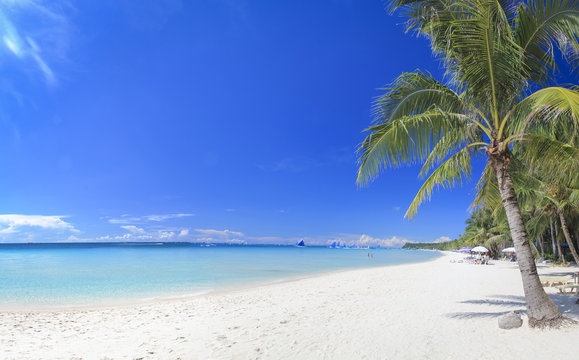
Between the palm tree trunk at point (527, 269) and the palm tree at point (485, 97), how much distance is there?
0.05 ft

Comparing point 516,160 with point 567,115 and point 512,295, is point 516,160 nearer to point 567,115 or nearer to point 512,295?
point 567,115

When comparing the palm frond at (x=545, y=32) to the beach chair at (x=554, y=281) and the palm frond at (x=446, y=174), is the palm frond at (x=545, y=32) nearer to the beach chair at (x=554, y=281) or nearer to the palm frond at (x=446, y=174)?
the palm frond at (x=446, y=174)

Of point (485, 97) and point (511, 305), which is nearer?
point (485, 97)

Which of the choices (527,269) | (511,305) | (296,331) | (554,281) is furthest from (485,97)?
(554,281)

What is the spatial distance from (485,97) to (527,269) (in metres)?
3.16

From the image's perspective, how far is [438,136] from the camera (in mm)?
5664

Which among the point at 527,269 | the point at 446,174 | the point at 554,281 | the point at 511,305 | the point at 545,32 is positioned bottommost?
the point at 554,281

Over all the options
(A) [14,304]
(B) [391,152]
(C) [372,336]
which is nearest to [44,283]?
(A) [14,304]

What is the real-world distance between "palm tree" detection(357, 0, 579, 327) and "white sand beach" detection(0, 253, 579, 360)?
1.06 m

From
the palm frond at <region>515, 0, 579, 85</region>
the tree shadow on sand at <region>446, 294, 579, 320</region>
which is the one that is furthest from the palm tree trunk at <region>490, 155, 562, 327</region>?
the palm frond at <region>515, 0, 579, 85</region>

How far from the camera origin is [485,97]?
209 inches

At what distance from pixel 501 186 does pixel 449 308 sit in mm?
3707

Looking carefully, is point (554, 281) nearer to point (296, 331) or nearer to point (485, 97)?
point (485, 97)

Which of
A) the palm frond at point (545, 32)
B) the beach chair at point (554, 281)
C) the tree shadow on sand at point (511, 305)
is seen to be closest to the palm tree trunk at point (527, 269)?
the tree shadow on sand at point (511, 305)
